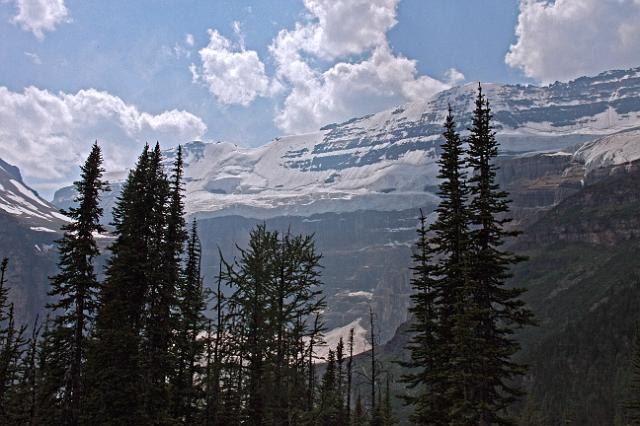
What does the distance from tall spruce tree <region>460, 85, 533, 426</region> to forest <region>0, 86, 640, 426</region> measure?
65mm

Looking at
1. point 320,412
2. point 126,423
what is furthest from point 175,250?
point 320,412

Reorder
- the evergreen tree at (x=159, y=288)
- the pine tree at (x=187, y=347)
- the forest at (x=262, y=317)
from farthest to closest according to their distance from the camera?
1. the pine tree at (x=187, y=347)
2. the evergreen tree at (x=159, y=288)
3. the forest at (x=262, y=317)

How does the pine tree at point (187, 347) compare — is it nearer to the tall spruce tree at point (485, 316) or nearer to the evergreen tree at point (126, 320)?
the evergreen tree at point (126, 320)

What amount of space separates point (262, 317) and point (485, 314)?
1042cm

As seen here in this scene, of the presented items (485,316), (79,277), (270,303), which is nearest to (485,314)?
(485,316)

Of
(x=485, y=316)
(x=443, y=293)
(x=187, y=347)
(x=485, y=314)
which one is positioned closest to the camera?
(x=485, y=314)

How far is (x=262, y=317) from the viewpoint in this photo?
27.9 metres

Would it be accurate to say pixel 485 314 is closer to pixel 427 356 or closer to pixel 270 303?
pixel 427 356

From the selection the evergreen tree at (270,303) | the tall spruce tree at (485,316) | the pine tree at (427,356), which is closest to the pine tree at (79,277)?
the evergreen tree at (270,303)

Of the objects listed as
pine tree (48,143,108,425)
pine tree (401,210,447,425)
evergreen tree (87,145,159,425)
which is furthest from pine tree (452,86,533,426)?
pine tree (48,143,108,425)

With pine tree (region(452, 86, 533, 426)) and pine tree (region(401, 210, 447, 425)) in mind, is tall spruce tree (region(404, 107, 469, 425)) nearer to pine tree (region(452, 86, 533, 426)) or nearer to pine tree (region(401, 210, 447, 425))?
pine tree (region(401, 210, 447, 425))

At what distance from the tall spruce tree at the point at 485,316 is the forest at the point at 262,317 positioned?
65mm

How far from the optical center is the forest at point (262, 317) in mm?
24000

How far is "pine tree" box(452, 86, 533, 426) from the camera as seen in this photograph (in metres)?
22.4
